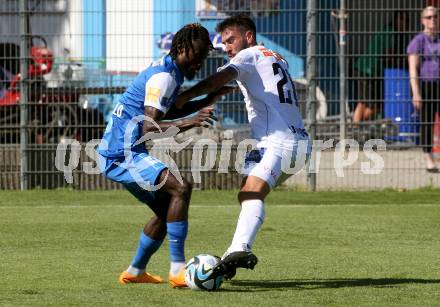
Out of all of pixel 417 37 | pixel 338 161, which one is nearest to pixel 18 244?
→ pixel 338 161

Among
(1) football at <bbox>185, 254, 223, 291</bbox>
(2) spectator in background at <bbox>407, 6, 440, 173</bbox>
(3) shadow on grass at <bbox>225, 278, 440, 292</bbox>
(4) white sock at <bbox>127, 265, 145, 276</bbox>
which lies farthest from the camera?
(2) spectator in background at <bbox>407, 6, 440, 173</bbox>

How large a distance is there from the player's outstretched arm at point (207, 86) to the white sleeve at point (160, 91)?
10cm

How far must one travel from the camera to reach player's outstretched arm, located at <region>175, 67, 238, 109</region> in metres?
7.96

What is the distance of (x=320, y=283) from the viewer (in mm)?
8000

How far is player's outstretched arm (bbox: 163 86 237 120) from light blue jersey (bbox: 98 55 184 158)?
0.19 metres

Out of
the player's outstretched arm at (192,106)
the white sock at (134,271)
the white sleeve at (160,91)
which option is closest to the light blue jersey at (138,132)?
the white sleeve at (160,91)

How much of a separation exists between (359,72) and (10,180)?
5.17 m

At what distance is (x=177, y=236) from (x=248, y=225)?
51cm

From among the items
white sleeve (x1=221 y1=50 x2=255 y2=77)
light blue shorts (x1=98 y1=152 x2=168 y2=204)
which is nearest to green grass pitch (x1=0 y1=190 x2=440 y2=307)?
light blue shorts (x1=98 y1=152 x2=168 y2=204)

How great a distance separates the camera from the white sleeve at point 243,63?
8.16m

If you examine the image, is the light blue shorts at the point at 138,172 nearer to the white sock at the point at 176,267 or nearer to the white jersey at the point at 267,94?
the white sock at the point at 176,267

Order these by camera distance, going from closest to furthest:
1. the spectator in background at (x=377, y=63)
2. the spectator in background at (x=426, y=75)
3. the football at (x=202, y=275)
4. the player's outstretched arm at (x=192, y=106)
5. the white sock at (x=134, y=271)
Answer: the football at (x=202, y=275) → the white sock at (x=134, y=271) → the player's outstretched arm at (x=192, y=106) → the spectator in background at (x=426, y=75) → the spectator in background at (x=377, y=63)

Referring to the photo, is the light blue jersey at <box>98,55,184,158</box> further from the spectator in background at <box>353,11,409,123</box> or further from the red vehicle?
the spectator in background at <box>353,11,409,123</box>

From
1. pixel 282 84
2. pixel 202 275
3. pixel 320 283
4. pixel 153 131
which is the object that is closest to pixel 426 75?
pixel 282 84
